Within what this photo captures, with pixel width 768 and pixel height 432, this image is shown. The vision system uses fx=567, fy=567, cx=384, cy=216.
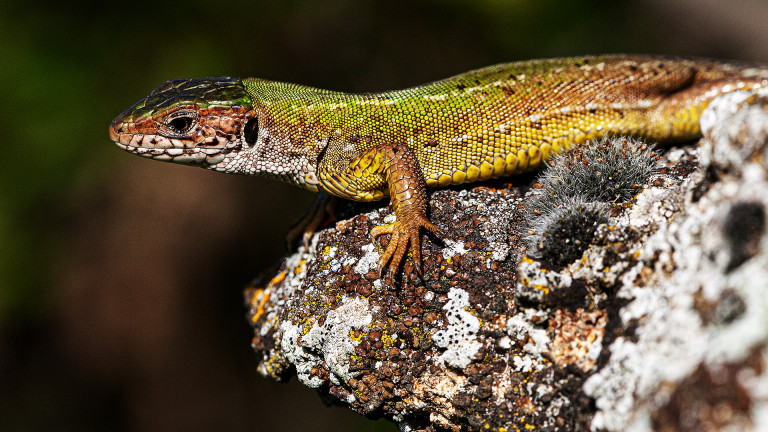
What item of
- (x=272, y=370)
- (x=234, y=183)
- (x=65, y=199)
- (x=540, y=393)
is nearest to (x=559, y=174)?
(x=540, y=393)

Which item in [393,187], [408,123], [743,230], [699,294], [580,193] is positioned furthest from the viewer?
[408,123]

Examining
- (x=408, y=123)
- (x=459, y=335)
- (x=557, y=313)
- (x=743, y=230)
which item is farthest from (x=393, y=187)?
(x=743, y=230)

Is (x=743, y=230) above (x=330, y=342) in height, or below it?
above

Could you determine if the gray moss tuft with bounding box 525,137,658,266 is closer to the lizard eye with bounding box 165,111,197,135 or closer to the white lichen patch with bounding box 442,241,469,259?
the white lichen patch with bounding box 442,241,469,259

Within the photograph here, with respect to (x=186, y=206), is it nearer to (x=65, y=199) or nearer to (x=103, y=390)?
(x=65, y=199)

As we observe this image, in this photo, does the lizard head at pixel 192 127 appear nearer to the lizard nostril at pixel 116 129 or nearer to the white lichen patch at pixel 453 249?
the lizard nostril at pixel 116 129

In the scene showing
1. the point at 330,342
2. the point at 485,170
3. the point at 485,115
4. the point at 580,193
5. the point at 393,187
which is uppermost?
the point at 485,115

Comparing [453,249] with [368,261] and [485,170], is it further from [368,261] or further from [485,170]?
[485,170]

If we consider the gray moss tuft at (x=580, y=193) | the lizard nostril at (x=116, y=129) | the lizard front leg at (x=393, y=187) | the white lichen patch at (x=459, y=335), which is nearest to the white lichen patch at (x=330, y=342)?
the lizard front leg at (x=393, y=187)
